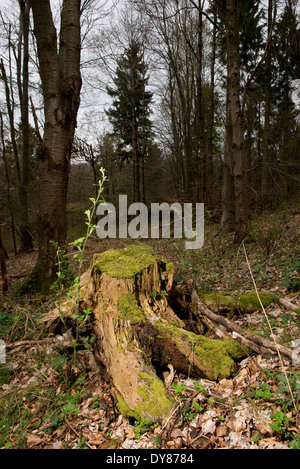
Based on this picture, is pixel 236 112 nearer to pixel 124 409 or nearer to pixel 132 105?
pixel 124 409

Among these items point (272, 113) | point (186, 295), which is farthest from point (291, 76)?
point (186, 295)

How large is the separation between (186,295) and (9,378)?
2.21 meters

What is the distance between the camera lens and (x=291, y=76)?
1321 centimetres

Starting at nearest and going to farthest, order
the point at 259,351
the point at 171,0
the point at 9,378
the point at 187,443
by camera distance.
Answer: the point at 187,443 → the point at 259,351 → the point at 9,378 → the point at 171,0

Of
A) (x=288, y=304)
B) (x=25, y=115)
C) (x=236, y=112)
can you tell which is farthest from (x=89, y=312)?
(x=25, y=115)

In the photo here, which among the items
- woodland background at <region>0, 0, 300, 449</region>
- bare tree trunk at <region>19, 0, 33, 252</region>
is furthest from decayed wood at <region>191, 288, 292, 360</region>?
bare tree trunk at <region>19, 0, 33, 252</region>

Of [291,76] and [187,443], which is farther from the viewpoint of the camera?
[291,76]

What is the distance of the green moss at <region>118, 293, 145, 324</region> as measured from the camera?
83.4 inches

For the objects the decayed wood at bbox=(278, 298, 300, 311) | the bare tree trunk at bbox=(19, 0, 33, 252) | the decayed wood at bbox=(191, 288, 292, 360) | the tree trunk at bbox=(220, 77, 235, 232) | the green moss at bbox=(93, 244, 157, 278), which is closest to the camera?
the decayed wood at bbox=(191, 288, 292, 360)

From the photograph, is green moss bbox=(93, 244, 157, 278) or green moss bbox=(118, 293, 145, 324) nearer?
green moss bbox=(118, 293, 145, 324)

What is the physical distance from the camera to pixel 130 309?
2180 mm

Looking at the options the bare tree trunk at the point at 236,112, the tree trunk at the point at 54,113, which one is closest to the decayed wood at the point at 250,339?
the tree trunk at the point at 54,113

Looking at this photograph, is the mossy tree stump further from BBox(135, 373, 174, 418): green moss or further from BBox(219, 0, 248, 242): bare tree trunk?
BBox(219, 0, 248, 242): bare tree trunk

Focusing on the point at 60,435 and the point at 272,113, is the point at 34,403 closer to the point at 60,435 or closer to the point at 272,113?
the point at 60,435
